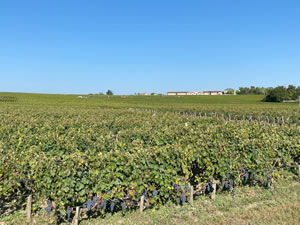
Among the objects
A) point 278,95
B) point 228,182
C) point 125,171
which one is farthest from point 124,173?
point 278,95

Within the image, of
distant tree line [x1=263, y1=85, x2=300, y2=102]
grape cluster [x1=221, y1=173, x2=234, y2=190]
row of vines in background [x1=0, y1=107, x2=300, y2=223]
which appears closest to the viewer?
row of vines in background [x1=0, y1=107, x2=300, y2=223]

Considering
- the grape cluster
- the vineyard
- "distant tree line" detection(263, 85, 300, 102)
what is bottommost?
the grape cluster

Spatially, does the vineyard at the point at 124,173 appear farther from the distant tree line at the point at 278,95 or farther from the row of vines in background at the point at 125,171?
the distant tree line at the point at 278,95

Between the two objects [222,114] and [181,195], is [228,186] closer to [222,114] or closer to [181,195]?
[181,195]

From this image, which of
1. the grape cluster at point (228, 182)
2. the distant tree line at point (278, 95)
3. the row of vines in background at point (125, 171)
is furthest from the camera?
the distant tree line at point (278, 95)

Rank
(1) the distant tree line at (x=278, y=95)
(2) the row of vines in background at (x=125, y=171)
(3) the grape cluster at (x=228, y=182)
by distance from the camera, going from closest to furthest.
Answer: (2) the row of vines in background at (x=125, y=171), (3) the grape cluster at (x=228, y=182), (1) the distant tree line at (x=278, y=95)

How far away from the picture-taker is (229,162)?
6777 mm

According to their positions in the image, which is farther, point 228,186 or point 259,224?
point 228,186

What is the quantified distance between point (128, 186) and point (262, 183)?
5022mm

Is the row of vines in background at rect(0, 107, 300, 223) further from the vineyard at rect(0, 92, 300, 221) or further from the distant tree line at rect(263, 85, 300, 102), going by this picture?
the distant tree line at rect(263, 85, 300, 102)

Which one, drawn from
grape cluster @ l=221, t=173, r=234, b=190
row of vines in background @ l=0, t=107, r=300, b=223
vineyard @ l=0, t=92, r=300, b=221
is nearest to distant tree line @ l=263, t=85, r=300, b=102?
vineyard @ l=0, t=92, r=300, b=221

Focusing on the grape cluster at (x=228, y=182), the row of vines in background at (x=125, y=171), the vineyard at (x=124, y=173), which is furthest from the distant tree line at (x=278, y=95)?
the grape cluster at (x=228, y=182)

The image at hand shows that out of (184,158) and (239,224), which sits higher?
(184,158)

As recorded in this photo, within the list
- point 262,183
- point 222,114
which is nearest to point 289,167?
point 262,183
